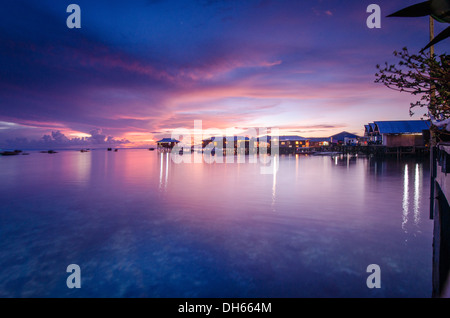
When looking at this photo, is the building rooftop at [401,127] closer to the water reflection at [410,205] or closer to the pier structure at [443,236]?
the water reflection at [410,205]

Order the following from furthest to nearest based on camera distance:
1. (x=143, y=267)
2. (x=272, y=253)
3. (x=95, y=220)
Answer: (x=95, y=220) < (x=272, y=253) < (x=143, y=267)

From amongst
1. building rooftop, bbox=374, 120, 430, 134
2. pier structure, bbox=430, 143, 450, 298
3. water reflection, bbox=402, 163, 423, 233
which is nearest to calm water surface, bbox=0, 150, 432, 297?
water reflection, bbox=402, 163, 423, 233

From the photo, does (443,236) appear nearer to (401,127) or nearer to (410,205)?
(410,205)

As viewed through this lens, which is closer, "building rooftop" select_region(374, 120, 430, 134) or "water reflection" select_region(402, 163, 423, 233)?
A: "water reflection" select_region(402, 163, 423, 233)

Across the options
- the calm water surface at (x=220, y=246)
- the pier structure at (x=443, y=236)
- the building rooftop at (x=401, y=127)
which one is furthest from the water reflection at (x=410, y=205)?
the building rooftop at (x=401, y=127)

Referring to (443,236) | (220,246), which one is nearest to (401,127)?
(443,236)

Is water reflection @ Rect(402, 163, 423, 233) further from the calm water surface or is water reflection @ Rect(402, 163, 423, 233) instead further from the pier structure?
the pier structure

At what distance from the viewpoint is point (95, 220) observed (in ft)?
31.1

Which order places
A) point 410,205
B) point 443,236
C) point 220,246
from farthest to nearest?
1. point 410,205
2. point 220,246
3. point 443,236
